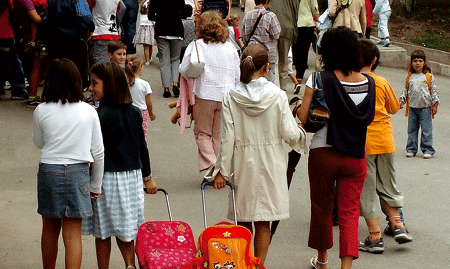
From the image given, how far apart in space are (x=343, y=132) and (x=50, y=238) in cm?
222

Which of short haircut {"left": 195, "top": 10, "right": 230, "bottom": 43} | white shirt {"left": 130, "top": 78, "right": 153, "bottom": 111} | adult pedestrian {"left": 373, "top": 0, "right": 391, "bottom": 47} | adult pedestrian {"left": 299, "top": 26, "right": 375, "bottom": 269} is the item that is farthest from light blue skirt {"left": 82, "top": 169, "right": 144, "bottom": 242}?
adult pedestrian {"left": 373, "top": 0, "right": 391, "bottom": 47}

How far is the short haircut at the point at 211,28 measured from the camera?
25.5 feet

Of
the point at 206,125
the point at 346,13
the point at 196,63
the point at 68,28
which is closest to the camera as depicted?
the point at 196,63

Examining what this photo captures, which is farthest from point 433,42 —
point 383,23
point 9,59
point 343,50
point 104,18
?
point 343,50

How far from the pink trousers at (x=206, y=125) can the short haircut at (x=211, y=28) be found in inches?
26.1

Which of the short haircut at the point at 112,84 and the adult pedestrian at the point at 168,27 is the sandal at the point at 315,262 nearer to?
the short haircut at the point at 112,84

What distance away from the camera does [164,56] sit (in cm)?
1177

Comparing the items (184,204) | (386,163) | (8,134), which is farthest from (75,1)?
(386,163)

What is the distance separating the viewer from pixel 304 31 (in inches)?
550

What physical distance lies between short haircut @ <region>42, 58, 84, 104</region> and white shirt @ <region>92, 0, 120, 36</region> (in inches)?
240

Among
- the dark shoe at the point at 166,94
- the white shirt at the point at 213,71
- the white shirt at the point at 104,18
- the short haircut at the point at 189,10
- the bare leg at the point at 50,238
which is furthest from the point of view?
the dark shoe at the point at 166,94

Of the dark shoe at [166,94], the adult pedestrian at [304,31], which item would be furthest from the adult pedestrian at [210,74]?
the adult pedestrian at [304,31]

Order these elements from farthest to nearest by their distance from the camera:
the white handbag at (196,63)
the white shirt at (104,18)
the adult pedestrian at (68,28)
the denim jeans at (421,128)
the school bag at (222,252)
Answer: the white shirt at (104,18) → the adult pedestrian at (68,28) → the denim jeans at (421,128) → the white handbag at (196,63) → the school bag at (222,252)

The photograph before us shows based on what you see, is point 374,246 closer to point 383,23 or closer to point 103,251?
point 103,251
